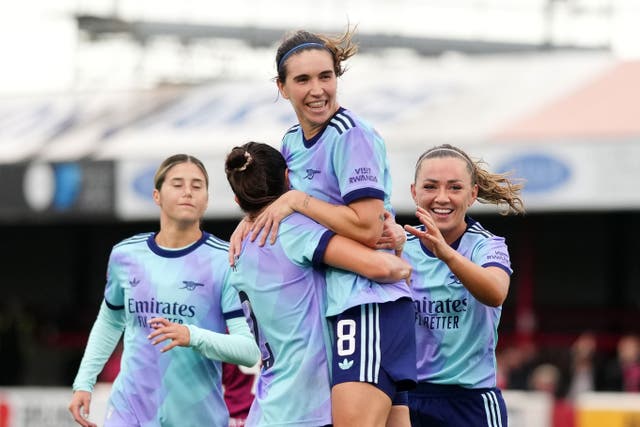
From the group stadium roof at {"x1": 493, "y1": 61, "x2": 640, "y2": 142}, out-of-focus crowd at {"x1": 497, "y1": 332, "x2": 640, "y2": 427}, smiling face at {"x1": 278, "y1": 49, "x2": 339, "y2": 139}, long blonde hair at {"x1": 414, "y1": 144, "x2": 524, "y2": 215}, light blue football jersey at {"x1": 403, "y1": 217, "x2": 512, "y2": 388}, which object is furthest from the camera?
stadium roof at {"x1": 493, "y1": 61, "x2": 640, "y2": 142}

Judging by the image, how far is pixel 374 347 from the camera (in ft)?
16.0

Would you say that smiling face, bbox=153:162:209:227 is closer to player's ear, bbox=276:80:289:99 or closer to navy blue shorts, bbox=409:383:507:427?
navy blue shorts, bbox=409:383:507:427

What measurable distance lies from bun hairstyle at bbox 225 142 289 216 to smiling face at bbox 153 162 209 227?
147 centimetres

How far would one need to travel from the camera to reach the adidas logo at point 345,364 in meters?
4.87

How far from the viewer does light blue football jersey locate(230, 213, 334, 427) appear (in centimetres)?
491

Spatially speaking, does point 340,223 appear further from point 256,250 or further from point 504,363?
point 504,363

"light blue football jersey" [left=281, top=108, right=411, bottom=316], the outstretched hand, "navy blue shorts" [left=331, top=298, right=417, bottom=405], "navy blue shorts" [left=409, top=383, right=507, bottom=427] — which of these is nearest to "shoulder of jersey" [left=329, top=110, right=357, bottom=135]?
"light blue football jersey" [left=281, top=108, right=411, bottom=316]

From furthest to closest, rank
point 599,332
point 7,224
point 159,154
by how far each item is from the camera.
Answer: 1. point 7,224
2. point 599,332
3. point 159,154

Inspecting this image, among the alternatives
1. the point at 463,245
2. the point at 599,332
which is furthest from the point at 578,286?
the point at 463,245

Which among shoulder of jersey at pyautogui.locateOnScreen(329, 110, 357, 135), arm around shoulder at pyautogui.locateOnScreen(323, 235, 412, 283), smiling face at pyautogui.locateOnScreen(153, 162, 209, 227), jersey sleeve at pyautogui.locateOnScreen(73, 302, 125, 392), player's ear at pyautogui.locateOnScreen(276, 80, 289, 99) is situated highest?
player's ear at pyautogui.locateOnScreen(276, 80, 289, 99)

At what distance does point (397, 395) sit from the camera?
199 inches

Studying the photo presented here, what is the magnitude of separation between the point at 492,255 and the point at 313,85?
3.87 ft

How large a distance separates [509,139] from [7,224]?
42.2 ft

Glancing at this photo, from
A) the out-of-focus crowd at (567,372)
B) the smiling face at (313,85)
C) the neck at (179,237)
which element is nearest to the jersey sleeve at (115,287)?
the neck at (179,237)
